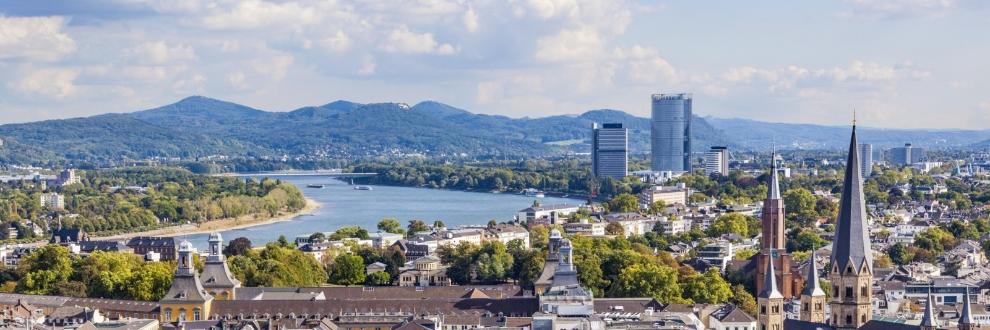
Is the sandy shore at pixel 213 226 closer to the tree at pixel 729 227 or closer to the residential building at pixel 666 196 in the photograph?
the residential building at pixel 666 196

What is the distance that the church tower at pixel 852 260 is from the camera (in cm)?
3516

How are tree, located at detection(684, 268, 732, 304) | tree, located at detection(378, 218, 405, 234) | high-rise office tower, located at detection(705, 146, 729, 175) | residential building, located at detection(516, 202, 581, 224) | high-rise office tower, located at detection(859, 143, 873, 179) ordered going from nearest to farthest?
tree, located at detection(684, 268, 732, 304)
tree, located at detection(378, 218, 405, 234)
residential building, located at detection(516, 202, 581, 224)
high-rise office tower, located at detection(859, 143, 873, 179)
high-rise office tower, located at detection(705, 146, 729, 175)

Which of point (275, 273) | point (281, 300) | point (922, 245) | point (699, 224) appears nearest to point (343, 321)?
point (281, 300)

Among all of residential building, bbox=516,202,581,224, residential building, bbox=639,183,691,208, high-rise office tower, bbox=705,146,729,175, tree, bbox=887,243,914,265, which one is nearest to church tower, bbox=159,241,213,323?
tree, bbox=887,243,914,265

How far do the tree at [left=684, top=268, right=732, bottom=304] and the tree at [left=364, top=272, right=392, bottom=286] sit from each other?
1453cm

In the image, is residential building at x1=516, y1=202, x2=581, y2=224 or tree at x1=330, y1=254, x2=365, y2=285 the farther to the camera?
residential building at x1=516, y1=202, x2=581, y2=224

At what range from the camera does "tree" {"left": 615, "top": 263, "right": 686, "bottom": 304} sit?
48469 mm

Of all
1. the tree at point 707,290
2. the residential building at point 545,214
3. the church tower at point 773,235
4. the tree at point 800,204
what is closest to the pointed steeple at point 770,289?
the tree at point 707,290

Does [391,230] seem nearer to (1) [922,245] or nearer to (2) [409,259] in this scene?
(2) [409,259]

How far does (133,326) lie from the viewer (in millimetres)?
40531

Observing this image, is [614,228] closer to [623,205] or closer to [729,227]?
[729,227]

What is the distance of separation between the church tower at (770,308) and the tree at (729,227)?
45.6 meters

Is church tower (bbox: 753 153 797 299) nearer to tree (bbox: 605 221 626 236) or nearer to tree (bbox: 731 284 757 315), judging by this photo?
tree (bbox: 731 284 757 315)

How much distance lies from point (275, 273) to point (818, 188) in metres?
80.0
